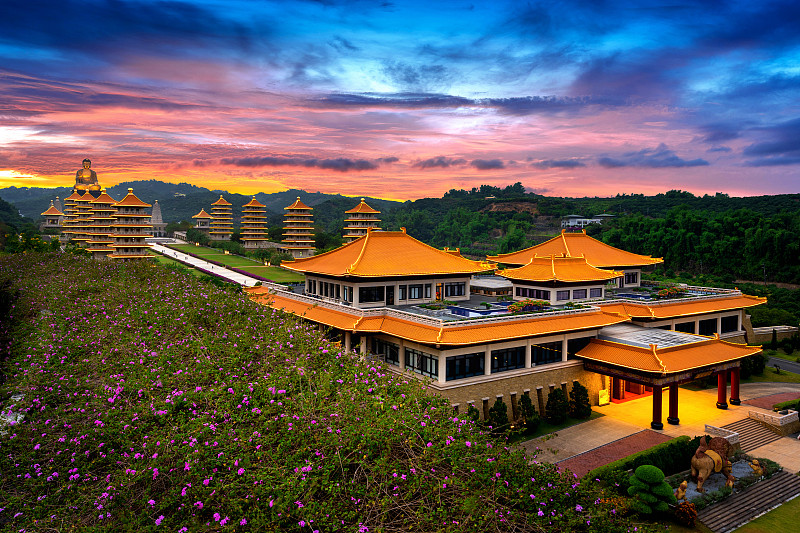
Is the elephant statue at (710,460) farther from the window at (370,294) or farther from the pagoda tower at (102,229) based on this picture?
the pagoda tower at (102,229)

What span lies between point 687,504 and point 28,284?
116 ft

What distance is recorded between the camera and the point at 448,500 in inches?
410

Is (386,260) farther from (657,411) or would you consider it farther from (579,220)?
(579,220)

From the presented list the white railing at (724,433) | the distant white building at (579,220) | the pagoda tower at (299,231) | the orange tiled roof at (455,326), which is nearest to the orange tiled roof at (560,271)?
the orange tiled roof at (455,326)

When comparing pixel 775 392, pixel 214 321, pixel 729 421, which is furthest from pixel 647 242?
pixel 214 321

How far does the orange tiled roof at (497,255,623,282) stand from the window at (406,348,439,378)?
12.4m

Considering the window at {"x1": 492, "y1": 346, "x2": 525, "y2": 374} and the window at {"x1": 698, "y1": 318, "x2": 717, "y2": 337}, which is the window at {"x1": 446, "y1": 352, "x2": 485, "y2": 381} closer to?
the window at {"x1": 492, "y1": 346, "x2": 525, "y2": 374}

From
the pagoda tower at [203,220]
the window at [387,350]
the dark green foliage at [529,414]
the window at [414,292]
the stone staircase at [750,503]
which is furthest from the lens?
the pagoda tower at [203,220]

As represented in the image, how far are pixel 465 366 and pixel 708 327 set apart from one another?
25.4 meters

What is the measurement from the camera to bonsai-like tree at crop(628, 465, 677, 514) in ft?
66.0

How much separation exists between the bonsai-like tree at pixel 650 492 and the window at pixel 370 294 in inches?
697

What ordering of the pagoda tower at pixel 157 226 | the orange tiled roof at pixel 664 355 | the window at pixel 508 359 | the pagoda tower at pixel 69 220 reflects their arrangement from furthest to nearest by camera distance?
the pagoda tower at pixel 157 226 < the pagoda tower at pixel 69 220 < the window at pixel 508 359 < the orange tiled roof at pixel 664 355

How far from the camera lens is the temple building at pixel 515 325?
26.5 m

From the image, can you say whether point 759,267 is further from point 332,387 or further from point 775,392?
point 332,387
